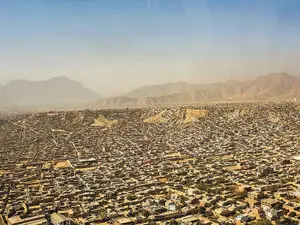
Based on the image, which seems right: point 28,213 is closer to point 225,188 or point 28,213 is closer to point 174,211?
point 174,211

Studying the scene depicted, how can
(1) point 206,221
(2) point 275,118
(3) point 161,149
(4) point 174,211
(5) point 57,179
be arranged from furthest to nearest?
(2) point 275,118 → (3) point 161,149 → (5) point 57,179 → (4) point 174,211 → (1) point 206,221

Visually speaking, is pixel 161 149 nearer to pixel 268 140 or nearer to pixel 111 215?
pixel 268 140

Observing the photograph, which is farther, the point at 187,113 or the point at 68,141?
the point at 187,113

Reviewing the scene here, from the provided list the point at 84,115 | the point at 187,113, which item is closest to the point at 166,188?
the point at 187,113

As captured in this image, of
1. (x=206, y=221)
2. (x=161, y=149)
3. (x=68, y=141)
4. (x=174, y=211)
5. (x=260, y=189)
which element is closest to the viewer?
(x=206, y=221)

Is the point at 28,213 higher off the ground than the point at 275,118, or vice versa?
the point at 275,118

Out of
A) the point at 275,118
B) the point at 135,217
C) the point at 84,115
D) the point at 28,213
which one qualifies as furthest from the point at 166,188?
the point at 84,115
